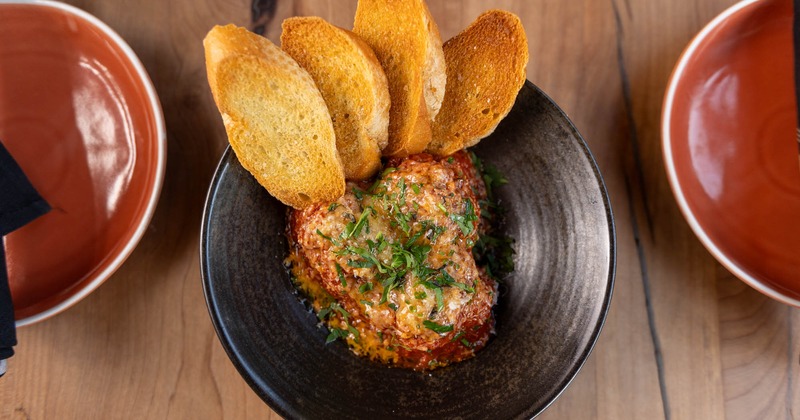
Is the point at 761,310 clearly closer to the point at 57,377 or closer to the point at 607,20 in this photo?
the point at 607,20

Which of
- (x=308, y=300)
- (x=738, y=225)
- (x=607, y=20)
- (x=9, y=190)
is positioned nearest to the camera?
(x=9, y=190)

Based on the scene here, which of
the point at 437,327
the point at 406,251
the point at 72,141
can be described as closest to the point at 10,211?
the point at 72,141

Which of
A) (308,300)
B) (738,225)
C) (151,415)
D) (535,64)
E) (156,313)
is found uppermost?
(535,64)

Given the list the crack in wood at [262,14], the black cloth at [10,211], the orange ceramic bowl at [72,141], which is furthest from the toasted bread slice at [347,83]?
the black cloth at [10,211]

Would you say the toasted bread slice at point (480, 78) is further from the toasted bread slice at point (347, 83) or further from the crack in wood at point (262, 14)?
the crack in wood at point (262, 14)

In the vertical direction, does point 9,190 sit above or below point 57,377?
above

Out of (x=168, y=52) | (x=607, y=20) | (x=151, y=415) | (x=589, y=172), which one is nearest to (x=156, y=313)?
(x=151, y=415)

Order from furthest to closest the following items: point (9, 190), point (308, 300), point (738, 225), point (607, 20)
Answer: point (607, 20) < point (738, 225) < point (308, 300) < point (9, 190)
